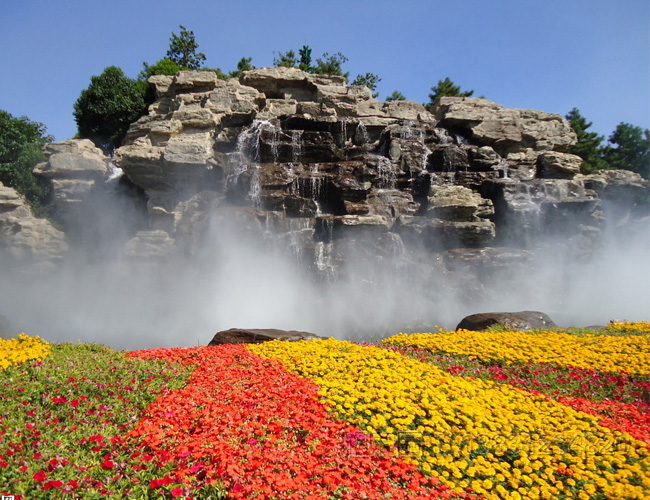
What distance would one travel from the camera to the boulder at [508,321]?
1492cm

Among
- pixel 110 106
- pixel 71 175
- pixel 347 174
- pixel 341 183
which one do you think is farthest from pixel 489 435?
pixel 110 106

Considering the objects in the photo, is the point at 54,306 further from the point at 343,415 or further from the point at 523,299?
the point at 523,299

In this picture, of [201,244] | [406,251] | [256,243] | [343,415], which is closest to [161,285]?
[201,244]

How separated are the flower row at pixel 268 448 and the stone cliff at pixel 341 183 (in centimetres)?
1549

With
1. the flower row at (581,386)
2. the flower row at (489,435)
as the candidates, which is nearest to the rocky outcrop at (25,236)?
the flower row at (489,435)

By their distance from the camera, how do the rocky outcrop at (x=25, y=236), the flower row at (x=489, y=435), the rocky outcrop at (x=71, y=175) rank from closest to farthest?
1. the flower row at (x=489, y=435)
2. the rocky outcrop at (x=25, y=236)
3. the rocky outcrop at (x=71, y=175)

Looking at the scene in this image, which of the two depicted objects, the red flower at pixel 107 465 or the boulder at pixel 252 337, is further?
the boulder at pixel 252 337

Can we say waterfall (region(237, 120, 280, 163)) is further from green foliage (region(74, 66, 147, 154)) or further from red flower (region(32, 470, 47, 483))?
red flower (region(32, 470, 47, 483))

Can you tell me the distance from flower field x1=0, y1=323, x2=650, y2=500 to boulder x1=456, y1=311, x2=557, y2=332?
19.2 ft

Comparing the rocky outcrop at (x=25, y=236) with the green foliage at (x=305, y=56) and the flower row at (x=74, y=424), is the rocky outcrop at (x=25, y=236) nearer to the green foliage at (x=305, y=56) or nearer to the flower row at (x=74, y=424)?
the flower row at (x=74, y=424)

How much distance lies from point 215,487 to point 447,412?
3385 millimetres

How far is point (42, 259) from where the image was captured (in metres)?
24.5

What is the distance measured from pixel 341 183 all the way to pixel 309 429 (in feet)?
64.8

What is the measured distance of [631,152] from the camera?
44906 mm
